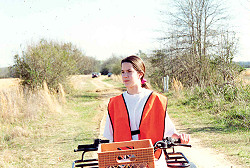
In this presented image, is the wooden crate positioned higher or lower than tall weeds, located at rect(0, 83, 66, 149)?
higher

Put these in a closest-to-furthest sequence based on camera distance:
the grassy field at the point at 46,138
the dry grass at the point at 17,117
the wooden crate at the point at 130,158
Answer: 1. the wooden crate at the point at 130,158
2. the grassy field at the point at 46,138
3. the dry grass at the point at 17,117

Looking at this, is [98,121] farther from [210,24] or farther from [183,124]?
[210,24]

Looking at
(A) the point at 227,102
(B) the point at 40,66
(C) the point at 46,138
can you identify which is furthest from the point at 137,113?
(B) the point at 40,66

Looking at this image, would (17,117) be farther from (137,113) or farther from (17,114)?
(137,113)

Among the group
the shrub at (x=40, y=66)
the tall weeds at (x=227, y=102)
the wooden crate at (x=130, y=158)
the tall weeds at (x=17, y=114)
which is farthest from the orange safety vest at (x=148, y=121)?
the shrub at (x=40, y=66)

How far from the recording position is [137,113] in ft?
9.84

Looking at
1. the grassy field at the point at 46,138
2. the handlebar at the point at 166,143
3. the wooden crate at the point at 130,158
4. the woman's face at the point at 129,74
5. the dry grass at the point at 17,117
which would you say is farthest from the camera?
the dry grass at the point at 17,117

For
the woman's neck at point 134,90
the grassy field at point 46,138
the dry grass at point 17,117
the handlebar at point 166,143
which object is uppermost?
the woman's neck at point 134,90

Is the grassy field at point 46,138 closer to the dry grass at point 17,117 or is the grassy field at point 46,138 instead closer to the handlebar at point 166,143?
the dry grass at point 17,117

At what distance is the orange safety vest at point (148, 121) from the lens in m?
2.92

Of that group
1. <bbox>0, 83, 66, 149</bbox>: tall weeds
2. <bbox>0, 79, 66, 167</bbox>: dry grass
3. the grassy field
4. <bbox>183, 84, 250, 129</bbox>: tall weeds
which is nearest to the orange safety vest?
the grassy field

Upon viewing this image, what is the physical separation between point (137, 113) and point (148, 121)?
0.15 meters

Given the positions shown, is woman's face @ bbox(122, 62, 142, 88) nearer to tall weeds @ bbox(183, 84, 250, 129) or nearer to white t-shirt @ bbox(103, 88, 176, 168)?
white t-shirt @ bbox(103, 88, 176, 168)

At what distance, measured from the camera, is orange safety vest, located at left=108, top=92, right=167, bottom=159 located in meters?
2.92
